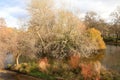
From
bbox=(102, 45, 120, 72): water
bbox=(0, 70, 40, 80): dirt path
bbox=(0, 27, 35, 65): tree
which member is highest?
bbox=(0, 27, 35, 65): tree

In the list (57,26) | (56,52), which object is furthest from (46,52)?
(57,26)

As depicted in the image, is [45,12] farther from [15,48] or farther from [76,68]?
[76,68]

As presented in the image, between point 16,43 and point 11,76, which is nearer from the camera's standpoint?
point 11,76

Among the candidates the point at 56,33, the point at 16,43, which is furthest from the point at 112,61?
the point at 16,43

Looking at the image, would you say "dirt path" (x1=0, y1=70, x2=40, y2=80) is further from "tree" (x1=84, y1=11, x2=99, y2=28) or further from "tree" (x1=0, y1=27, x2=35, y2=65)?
"tree" (x1=84, y1=11, x2=99, y2=28)

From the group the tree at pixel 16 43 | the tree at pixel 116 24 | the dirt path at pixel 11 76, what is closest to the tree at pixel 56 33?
the tree at pixel 16 43

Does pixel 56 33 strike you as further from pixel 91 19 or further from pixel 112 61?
pixel 91 19

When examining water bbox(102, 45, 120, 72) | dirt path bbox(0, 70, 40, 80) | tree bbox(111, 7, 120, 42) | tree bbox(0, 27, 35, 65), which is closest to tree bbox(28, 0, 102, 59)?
tree bbox(0, 27, 35, 65)

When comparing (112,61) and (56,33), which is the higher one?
(56,33)

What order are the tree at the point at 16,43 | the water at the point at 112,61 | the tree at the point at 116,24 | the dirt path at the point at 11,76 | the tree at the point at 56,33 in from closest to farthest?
1. the dirt path at the point at 11,76
2. the tree at the point at 16,43
3. the water at the point at 112,61
4. the tree at the point at 56,33
5. the tree at the point at 116,24

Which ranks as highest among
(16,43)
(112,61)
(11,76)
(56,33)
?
(56,33)

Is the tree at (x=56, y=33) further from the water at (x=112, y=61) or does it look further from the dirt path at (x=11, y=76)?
the dirt path at (x=11, y=76)

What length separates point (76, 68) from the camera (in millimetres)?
19594

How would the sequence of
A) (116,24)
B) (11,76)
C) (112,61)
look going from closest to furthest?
(11,76) → (112,61) → (116,24)
